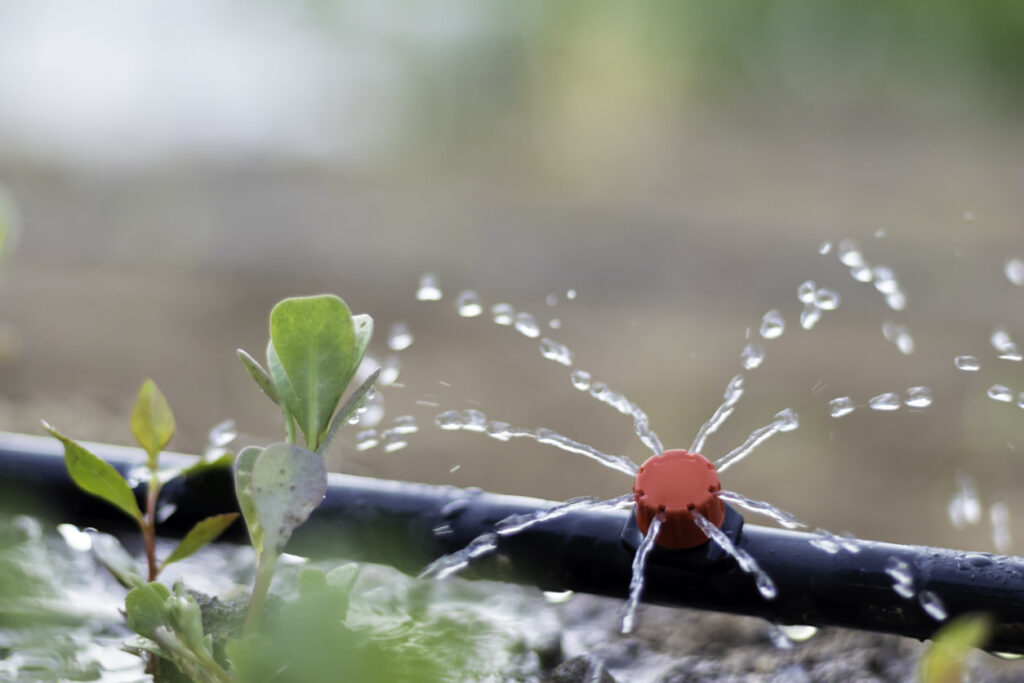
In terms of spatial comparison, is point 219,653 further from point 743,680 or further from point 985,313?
point 985,313

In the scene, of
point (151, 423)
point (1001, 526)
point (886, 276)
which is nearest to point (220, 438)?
point (151, 423)

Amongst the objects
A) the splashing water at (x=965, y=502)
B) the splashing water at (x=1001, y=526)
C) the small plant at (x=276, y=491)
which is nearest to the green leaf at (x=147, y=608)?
the small plant at (x=276, y=491)

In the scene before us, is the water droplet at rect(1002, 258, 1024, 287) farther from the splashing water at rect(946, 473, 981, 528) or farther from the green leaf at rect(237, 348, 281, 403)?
the green leaf at rect(237, 348, 281, 403)

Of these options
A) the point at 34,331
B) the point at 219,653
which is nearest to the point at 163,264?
the point at 34,331

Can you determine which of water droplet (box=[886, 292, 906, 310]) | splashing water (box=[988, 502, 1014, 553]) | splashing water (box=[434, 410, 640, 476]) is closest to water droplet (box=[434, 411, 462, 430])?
splashing water (box=[434, 410, 640, 476])

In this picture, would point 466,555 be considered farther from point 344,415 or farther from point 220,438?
point 220,438

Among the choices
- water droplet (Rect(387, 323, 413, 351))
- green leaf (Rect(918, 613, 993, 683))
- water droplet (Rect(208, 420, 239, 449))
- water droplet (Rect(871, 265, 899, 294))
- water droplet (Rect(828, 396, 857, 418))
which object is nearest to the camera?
green leaf (Rect(918, 613, 993, 683))
